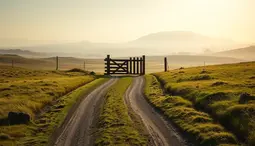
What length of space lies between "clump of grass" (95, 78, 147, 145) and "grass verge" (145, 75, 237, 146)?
9.50 ft

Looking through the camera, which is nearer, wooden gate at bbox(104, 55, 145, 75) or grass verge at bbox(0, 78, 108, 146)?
grass verge at bbox(0, 78, 108, 146)

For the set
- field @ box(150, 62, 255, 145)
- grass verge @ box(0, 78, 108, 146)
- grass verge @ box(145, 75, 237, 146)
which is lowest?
grass verge @ box(0, 78, 108, 146)

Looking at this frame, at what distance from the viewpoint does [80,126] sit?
60.2ft

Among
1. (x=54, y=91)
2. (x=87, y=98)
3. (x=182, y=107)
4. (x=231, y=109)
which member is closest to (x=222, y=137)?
(x=231, y=109)

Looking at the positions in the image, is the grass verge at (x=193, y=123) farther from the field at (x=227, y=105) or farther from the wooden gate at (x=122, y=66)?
the wooden gate at (x=122, y=66)

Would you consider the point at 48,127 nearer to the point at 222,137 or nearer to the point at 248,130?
the point at 222,137

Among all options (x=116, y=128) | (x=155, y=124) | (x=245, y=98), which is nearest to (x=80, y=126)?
(x=116, y=128)

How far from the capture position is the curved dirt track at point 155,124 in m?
15.1

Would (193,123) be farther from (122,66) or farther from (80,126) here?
(122,66)

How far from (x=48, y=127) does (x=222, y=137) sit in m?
10.8

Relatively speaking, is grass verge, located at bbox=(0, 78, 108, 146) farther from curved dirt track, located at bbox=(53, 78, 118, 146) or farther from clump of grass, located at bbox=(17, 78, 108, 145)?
curved dirt track, located at bbox=(53, 78, 118, 146)

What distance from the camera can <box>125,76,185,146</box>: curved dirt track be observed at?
15.1m

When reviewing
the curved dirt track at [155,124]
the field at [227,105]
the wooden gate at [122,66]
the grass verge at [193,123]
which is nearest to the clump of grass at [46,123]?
the curved dirt track at [155,124]

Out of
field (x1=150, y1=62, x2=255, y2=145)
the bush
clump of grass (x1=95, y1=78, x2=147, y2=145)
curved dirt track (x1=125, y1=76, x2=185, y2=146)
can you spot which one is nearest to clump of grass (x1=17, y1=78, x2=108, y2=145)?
clump of grass (x1=95, y1=78, x2=147, y2=145)
